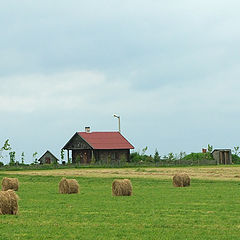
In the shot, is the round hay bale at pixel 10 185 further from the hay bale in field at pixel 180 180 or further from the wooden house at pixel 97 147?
the wooden house at pixel 97 147

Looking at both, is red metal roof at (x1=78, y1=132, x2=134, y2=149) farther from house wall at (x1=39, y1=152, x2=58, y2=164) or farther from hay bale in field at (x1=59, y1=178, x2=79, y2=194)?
hay bale in field at (x1=59, y1=178, x2=79, y2=194)

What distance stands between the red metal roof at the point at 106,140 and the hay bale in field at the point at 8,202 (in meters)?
73.1

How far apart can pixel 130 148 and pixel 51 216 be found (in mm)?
76716

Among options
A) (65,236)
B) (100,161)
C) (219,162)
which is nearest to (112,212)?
(65,236)

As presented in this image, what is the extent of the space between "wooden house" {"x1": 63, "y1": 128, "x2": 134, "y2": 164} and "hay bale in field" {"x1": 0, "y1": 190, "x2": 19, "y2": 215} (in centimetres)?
7233

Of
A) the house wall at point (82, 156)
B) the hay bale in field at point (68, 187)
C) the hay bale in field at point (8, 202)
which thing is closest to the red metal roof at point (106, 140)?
the house wall at point (82, 156)

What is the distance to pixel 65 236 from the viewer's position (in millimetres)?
13617

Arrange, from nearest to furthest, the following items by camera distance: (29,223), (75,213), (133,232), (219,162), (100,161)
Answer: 1. (133,232)
2. (29,223)
3. (75,213)
4. (100,161)
5. (219,162)

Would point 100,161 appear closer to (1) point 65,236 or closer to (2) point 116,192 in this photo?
(2) point 116,192

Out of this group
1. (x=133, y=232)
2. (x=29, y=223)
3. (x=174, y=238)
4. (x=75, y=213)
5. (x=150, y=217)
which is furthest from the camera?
(x=75, y=213)

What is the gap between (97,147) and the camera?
300 ft

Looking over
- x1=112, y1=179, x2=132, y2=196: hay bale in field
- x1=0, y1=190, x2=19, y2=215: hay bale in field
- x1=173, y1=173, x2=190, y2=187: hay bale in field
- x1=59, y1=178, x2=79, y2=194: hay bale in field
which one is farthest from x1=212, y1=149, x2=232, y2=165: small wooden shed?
x1=0, y1=190, x2=19, y2=215: hay bale in field

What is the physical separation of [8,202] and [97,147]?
7378cm

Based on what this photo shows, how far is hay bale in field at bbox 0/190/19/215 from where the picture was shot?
17.4m
